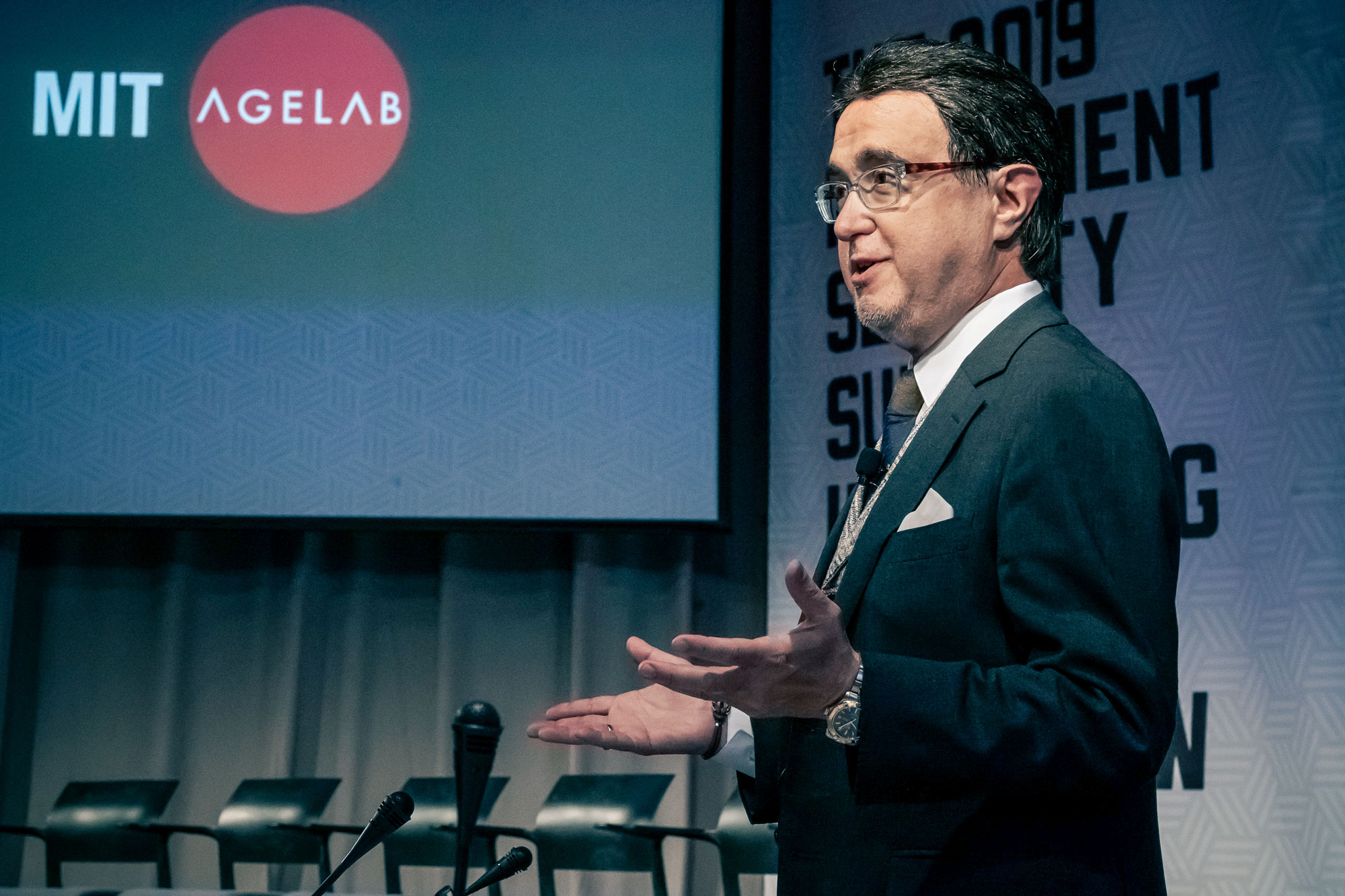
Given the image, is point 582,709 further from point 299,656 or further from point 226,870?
point 299,656

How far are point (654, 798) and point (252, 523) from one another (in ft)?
5.38

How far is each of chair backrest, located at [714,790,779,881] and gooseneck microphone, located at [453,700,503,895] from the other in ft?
7.27

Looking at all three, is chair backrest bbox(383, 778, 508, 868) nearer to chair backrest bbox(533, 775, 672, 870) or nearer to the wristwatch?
chair backrest bbox(533, 775, 672, 870)

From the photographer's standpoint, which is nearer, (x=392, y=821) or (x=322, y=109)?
(x=392, y=821)

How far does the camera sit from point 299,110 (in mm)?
4242

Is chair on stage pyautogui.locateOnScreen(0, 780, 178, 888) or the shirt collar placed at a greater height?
the shirt collar

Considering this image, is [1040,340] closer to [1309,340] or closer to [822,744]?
[822,744]

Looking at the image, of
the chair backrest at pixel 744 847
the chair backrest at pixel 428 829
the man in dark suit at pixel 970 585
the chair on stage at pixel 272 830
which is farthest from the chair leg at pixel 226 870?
the man in dark suit at pixel 970 585

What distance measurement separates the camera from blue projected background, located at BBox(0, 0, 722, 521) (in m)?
4.21

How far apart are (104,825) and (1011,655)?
3.52 meters

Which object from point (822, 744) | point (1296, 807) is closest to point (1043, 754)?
point (822, 744)

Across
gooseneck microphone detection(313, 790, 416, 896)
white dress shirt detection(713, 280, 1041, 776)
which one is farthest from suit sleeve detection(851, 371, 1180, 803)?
gooseneck microphone detection(313, 790, 416, 896)

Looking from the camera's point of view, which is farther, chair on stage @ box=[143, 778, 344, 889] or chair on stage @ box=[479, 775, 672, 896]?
chair on stage @ box=[143, 778, 344, 889]

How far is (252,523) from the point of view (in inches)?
164
